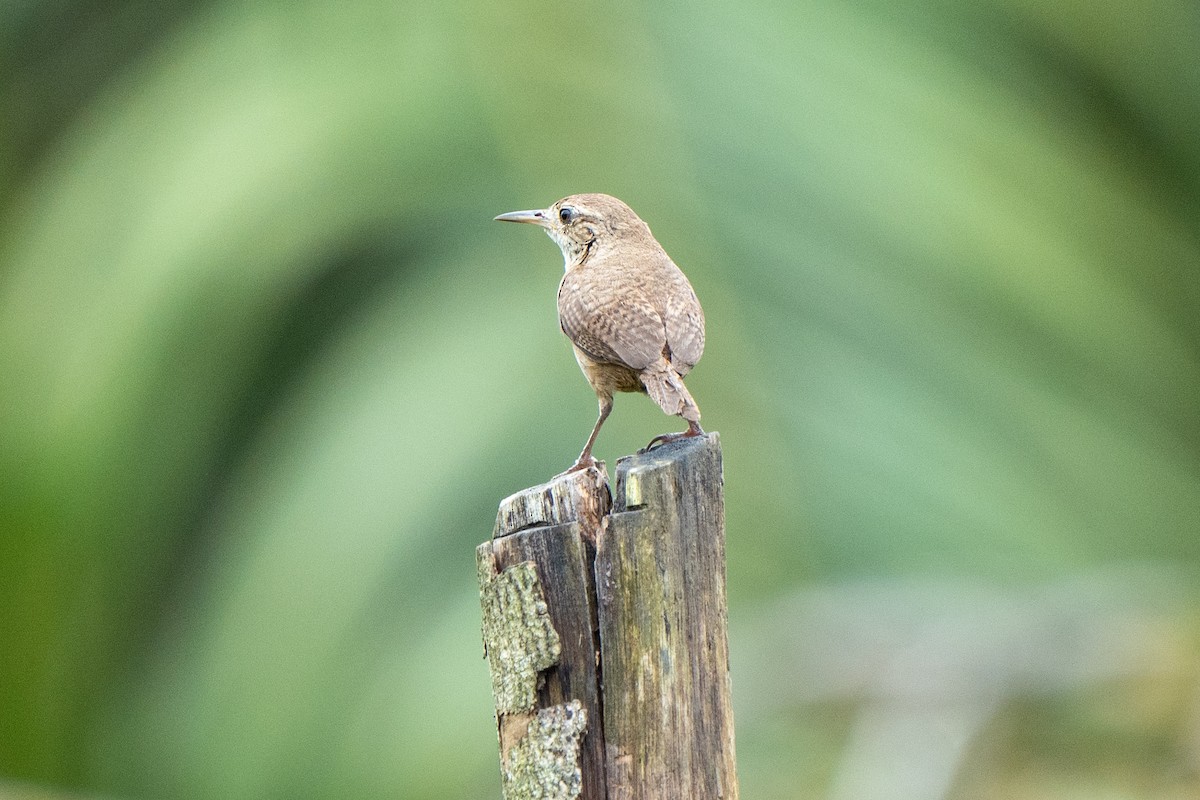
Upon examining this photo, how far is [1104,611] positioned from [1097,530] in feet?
4.09

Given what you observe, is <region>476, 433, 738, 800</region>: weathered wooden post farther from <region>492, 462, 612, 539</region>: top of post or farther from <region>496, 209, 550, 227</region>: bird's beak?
<region>496, 209, 550, 227</region>: bird's beak

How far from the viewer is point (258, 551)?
20.9 ft

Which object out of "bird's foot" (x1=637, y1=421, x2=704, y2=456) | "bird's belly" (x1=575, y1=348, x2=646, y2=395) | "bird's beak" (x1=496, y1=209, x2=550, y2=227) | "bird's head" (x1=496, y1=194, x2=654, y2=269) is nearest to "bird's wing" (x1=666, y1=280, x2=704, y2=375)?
"bird's belly" (x1=575, y1=348, x2=646, y2=395)

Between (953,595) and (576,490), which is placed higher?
(953,595)

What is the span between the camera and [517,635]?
263 centimetres

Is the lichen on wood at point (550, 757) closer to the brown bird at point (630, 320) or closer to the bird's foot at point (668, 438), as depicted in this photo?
the bird's foot at point (668, 438)

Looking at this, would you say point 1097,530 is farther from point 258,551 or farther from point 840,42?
point 258,551

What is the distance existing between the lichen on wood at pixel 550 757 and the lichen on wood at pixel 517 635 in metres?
0.05

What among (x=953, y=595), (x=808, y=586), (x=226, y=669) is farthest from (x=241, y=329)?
(x=953, y=595)

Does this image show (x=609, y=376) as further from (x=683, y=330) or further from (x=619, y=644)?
(x=619, y=644)

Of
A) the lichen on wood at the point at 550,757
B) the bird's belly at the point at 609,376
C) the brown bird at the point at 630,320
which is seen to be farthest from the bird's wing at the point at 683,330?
the lichen on wood at the point at 550,757

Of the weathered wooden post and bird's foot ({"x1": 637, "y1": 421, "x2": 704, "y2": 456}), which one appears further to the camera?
bird's foot ({"x1": 637, "y1": 421, "x2": 704, "y2": 456})

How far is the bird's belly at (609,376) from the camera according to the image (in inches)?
149

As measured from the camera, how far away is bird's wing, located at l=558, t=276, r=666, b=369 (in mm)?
3613
